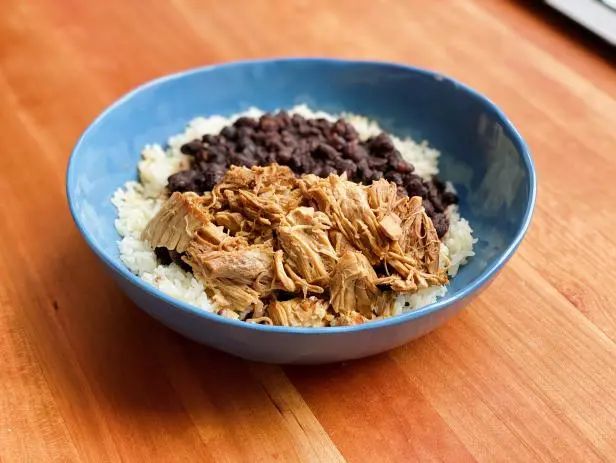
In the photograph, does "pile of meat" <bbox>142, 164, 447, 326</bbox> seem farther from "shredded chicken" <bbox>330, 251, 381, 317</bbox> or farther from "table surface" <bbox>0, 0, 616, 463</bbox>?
"table surface" <bbox>0, 0, 616, 463</bbox>

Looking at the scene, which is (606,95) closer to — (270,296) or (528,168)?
(528,168)

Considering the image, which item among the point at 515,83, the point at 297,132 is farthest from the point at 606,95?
the point at 297,132

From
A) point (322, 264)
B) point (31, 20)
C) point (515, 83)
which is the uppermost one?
point (515, 83)

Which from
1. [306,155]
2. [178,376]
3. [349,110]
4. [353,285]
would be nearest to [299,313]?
[353,285]

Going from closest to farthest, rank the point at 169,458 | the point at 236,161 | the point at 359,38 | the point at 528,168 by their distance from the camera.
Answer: the point at 169,458, the point at 528,168, the point at 236,161, the point at 359,38

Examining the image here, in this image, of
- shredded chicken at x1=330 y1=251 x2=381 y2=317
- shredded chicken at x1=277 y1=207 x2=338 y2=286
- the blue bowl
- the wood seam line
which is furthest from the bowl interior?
the wood seam line

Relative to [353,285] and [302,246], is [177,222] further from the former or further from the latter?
[353,285]

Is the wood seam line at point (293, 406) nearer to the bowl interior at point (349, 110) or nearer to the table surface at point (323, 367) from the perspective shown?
the table surface at point (323, 367)
